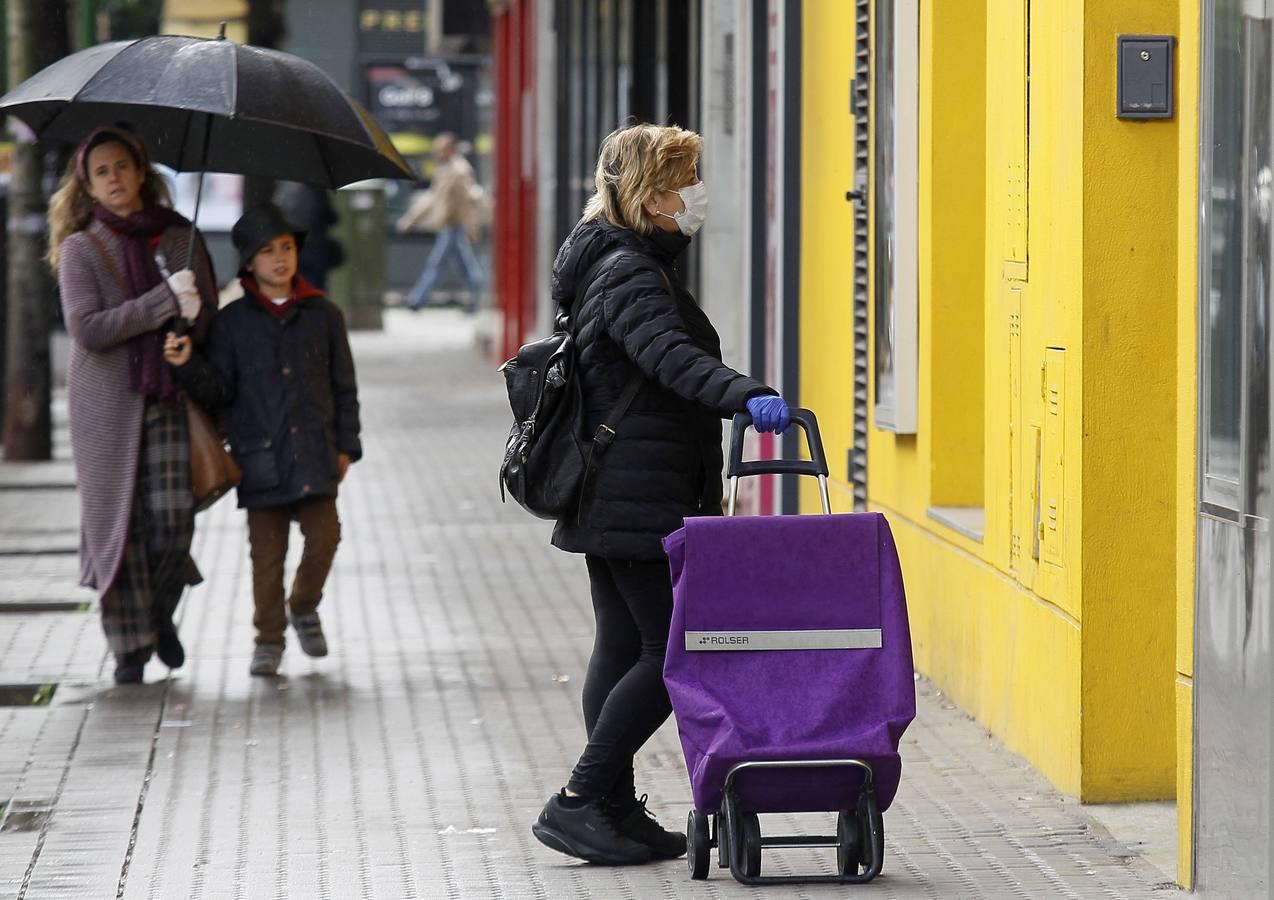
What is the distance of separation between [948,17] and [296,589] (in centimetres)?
299

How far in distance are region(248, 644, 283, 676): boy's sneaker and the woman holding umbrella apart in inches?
15.4

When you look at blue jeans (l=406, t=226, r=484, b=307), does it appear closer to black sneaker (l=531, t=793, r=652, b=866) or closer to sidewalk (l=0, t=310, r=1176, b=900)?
sidewalk (l=0, t=310, r=1176, b=900)

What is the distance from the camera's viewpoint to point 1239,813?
4793 millimetres

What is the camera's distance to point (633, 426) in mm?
5461

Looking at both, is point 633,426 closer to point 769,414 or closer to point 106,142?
point 769,414

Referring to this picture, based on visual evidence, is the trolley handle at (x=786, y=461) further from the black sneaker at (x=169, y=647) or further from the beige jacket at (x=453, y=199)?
the beige jacket at (x=453, y=199)

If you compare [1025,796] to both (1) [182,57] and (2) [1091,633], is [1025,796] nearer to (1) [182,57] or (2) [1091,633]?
(2) [1091,633]

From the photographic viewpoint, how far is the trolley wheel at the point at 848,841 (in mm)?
5281

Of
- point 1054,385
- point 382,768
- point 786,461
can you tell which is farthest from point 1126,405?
point 382,768

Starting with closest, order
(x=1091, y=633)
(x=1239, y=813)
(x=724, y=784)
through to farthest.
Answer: (x=1239, y=813) → (x=724, y=784) → (x=1091, y=633)

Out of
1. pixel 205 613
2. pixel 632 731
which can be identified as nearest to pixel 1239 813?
pixel 632 731

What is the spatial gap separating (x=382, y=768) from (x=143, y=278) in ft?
6.92

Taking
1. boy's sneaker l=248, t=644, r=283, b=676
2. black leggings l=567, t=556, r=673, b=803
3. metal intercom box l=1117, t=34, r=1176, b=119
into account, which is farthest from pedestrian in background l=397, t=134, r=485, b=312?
black leggings l=567, t=556, r=673, b=803

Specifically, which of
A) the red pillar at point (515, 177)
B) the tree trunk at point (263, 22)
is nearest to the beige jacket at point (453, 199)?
the red pillar at point (515, 177)
